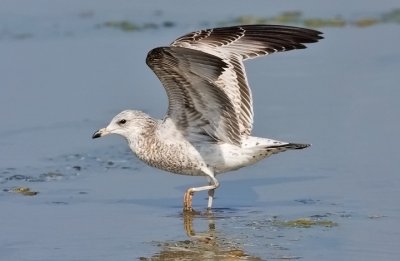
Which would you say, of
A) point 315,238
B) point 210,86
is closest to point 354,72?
point 210,86

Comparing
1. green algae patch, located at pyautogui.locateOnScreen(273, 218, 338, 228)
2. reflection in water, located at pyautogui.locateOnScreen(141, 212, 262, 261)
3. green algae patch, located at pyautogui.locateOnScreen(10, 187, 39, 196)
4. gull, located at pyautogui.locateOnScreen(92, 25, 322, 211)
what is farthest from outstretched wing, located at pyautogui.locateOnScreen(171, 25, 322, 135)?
green algae patch, located at pyautogui.locateOnScreen(10, 187, 39, 196)

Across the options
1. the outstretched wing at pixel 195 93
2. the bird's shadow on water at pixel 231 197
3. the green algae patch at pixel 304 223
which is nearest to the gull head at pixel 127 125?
the outstretched wing at pixel 195 93

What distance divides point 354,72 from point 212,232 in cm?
508

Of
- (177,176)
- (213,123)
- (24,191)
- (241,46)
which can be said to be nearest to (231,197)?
(213,123)

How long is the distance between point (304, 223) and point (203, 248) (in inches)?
35.5

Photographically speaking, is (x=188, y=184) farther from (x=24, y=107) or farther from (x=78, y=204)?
(x=24, y=107)

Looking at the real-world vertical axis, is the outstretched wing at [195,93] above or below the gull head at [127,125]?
above

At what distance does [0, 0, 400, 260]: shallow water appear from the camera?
8.14m

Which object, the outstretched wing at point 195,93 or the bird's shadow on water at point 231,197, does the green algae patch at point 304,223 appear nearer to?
the bird's shadow on water at point 231,197

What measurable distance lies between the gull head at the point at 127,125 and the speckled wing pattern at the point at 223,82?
0.34 m

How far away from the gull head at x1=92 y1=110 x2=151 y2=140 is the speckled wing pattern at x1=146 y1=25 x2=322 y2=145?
1.13 feet

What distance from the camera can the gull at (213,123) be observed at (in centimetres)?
932

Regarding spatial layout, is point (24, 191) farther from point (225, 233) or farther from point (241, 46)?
point (241, 46)

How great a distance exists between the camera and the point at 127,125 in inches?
385
